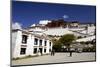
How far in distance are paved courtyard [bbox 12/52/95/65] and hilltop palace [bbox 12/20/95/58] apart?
2.4 inches

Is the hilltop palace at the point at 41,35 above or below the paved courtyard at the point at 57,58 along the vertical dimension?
above

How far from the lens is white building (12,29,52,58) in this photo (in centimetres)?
242

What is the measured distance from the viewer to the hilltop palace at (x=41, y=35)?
Answer: 2.44 meters

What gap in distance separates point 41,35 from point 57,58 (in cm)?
36

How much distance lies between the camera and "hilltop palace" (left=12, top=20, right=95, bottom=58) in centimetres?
244

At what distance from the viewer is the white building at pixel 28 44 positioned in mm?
2424

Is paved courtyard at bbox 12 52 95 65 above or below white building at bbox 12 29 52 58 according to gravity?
below

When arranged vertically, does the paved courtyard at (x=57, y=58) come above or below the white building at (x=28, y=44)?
below

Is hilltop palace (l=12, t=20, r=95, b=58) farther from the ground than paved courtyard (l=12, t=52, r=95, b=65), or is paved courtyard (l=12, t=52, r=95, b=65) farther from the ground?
hilltop palace (l=12, t=20, r=95, b=58)

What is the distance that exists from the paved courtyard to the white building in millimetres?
62
